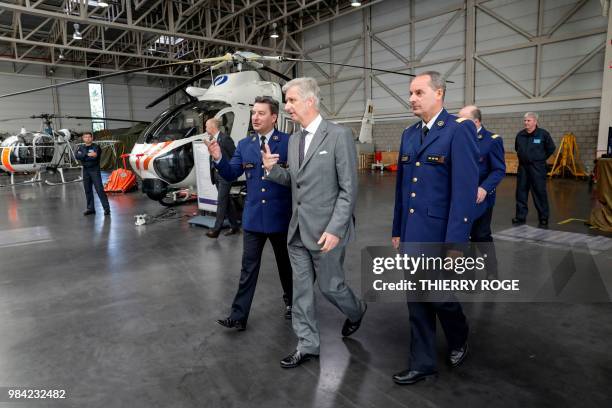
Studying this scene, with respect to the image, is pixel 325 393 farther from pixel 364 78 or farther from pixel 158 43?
pixel 158 43

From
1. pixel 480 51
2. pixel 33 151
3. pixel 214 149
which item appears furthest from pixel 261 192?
pixel 480 51

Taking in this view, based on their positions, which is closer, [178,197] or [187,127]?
[187,127]

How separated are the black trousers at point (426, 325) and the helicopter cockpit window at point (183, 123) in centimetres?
595

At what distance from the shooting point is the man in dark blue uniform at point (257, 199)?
263 centimetres

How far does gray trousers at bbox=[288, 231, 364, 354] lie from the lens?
2293 millimetres

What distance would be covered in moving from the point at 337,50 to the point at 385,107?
4.25m

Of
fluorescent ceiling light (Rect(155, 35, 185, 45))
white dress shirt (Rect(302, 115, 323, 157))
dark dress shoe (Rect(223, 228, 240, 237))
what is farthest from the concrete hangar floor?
fluorescent ceiling light (Rect(155, 35, 185, 45))

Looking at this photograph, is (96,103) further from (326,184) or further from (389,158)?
(326,184)

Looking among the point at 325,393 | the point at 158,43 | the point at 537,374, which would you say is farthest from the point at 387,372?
the point at 158,43

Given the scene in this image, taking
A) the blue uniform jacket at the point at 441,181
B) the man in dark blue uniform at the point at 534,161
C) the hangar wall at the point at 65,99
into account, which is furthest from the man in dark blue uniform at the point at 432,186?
the hangar wall at the point at 65,99

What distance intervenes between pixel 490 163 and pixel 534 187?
294cm

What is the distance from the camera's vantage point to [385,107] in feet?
57.4

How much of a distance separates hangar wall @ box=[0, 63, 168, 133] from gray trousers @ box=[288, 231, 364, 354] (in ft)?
71.4

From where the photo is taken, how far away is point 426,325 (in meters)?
2.14
